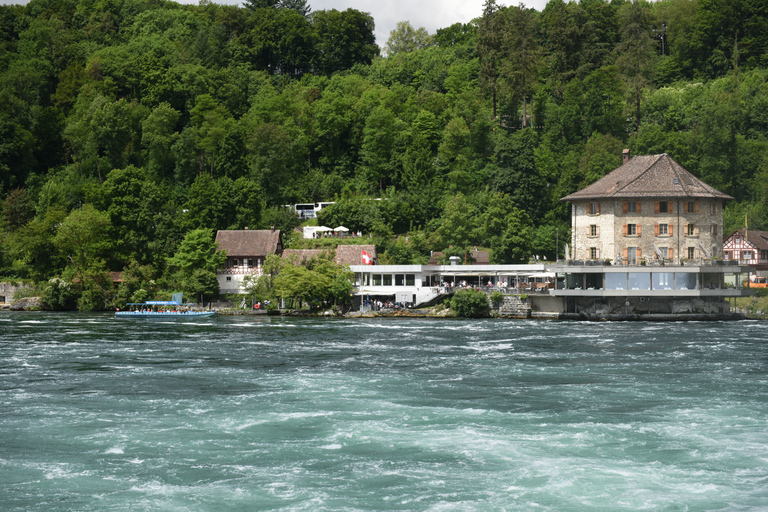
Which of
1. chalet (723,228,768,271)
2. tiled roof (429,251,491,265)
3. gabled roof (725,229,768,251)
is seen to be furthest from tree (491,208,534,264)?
gabled roof (725,229,768,251)

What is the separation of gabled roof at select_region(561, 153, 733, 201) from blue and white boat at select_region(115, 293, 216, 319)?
36.7 m

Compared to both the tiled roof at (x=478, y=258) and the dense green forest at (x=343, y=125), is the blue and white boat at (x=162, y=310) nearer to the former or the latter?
the dense green forest at (x=343, y=125)

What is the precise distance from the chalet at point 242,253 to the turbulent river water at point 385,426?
110 feet

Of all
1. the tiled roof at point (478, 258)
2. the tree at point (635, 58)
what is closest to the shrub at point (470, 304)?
the tiled roof at point (478, 258)

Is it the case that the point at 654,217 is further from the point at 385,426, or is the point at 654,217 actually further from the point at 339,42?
the point at 339,42

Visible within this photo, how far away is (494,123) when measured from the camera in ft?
376

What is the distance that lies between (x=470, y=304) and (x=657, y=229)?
1807cm

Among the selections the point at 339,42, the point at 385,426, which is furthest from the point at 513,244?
the point at 339,42

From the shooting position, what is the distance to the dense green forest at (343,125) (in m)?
93.2

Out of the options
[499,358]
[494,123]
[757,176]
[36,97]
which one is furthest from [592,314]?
[36,97]

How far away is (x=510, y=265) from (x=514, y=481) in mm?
58204

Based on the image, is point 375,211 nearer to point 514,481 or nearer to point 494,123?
point 494,123

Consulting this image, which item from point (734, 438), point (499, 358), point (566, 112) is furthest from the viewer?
point (566, 112)

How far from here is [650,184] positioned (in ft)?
261
